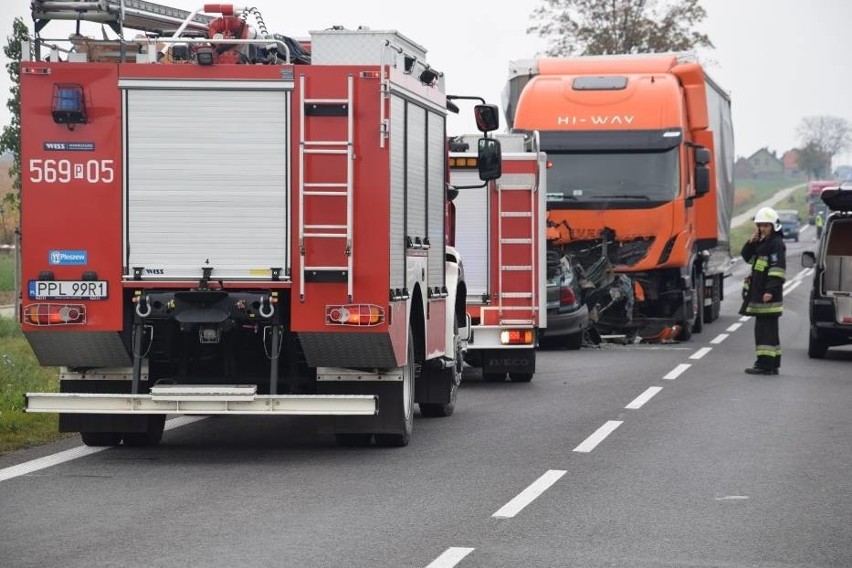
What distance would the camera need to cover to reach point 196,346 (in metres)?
11.7

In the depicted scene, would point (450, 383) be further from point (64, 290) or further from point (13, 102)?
point (13, 102)

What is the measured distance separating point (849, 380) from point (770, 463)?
7919 mm

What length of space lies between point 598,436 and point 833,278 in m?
10.5

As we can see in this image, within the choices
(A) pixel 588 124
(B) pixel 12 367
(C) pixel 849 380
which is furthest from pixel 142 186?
(A) pixel 588 124

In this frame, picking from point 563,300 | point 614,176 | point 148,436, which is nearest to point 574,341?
point 563,300

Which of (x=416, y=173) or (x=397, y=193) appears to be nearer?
(x=397, y=193)

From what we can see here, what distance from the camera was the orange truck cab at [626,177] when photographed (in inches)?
947

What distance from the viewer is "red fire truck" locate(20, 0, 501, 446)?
1099cm

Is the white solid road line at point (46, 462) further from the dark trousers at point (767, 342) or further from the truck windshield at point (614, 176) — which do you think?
the truck windshield at point (614, 176)

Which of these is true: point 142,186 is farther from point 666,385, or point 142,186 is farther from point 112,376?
point 666,385

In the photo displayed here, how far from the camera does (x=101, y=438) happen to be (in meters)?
11.9

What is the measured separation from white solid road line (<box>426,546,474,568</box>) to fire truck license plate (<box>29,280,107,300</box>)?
4127 millimetres

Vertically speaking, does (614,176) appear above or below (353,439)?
above

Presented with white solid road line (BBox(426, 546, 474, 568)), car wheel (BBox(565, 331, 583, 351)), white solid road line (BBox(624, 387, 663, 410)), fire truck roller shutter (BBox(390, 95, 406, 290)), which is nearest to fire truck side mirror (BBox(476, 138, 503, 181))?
fire truck roller shutter (BBox(390, 95, 406, 290))
